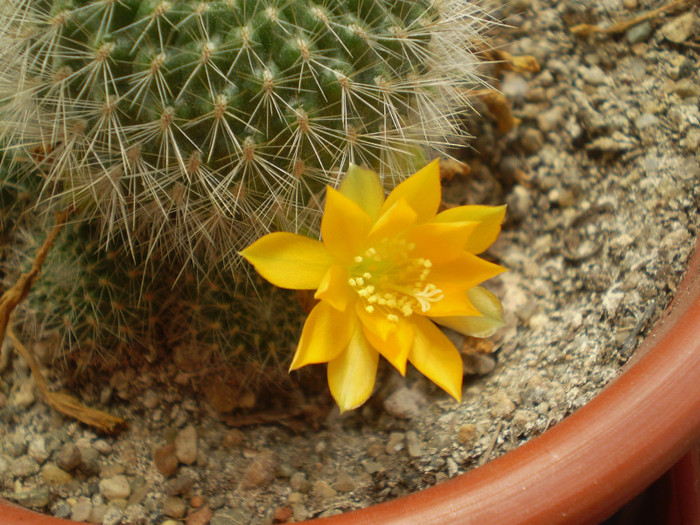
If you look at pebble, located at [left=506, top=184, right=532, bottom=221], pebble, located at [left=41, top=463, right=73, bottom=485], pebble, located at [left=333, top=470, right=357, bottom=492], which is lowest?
pebble, located at [left=41, top=463, right=73, bottom=485]

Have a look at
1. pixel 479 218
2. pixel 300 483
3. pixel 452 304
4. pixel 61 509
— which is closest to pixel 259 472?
pixel 300 483

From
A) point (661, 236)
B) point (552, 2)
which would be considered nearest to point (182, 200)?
point (661, 236)

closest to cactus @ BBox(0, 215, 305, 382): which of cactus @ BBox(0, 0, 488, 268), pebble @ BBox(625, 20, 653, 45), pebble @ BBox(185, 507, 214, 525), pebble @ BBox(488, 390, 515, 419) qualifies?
cactus @ BBox(0, 0, 488, 268)

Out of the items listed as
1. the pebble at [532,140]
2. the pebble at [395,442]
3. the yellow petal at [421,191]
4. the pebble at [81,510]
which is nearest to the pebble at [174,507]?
the pebble at [81,510]

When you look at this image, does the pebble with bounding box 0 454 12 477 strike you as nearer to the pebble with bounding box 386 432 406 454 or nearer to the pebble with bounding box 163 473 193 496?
the pebble with bounding box 163 473 193 496

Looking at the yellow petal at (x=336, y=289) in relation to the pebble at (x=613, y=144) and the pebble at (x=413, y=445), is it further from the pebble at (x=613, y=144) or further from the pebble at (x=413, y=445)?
the pebble at (x=613, y=144)

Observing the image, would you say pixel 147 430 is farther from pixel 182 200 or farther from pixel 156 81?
pixel 156 81
